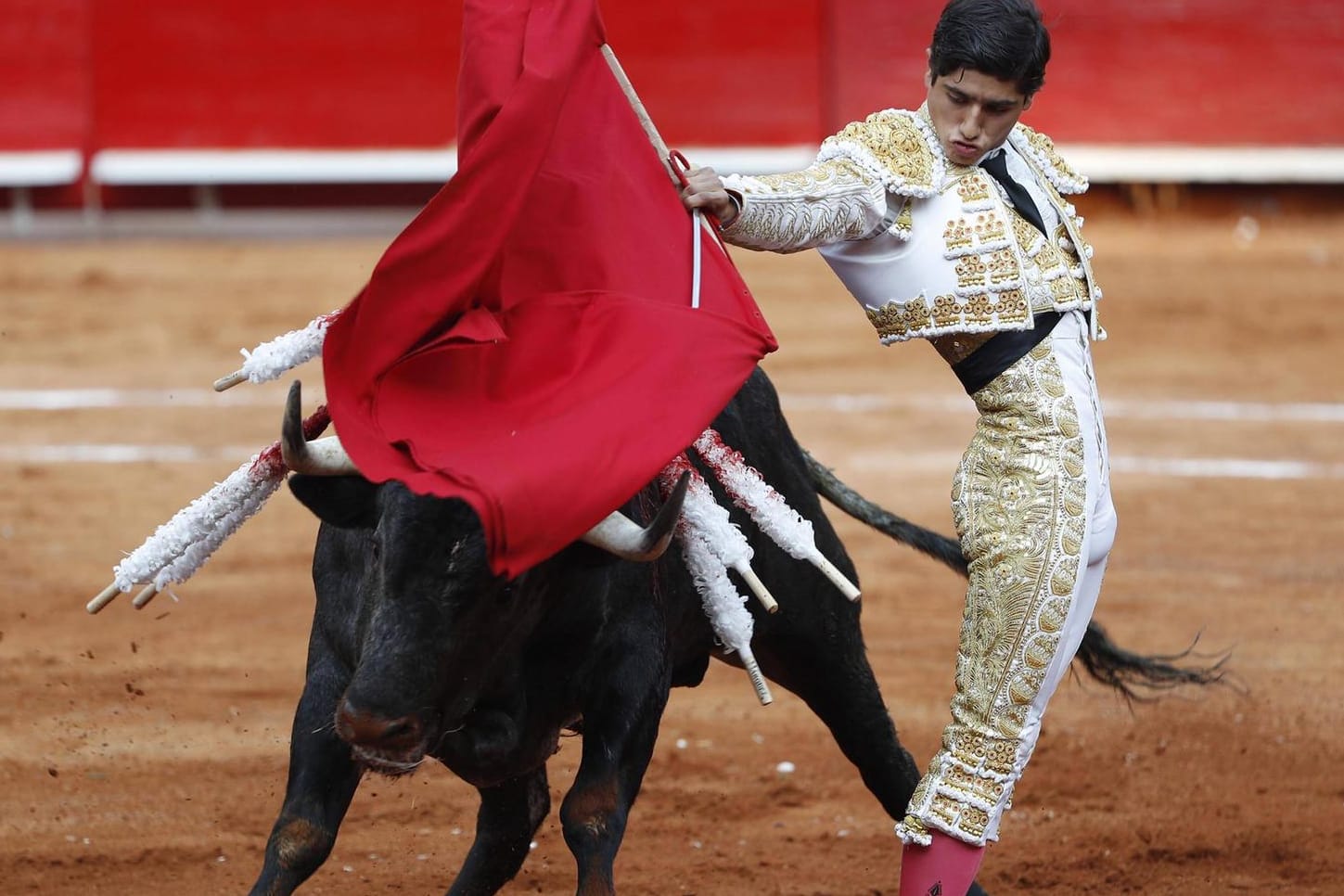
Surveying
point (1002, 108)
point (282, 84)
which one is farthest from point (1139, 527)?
point (282, 84)

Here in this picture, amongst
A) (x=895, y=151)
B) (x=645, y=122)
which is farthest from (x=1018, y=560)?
(x=645, y=122)

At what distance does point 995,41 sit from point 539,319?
0.72m

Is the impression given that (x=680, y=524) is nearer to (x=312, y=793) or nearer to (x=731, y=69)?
(x=312, y=793)

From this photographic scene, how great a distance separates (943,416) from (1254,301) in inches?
106

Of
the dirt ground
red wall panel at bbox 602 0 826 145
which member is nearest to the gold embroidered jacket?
the dirt ground

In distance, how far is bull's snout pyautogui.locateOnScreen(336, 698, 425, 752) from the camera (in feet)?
7.59

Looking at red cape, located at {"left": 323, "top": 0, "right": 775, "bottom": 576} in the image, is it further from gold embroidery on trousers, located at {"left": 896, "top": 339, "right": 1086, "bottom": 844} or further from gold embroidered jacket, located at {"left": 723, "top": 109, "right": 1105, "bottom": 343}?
gold embroidery on trousers, located at {"left": 896, "top": 339, "right": 1086, "bottom": 844}

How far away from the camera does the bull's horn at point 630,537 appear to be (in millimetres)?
2453

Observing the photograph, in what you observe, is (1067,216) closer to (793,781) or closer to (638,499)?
(638,499)

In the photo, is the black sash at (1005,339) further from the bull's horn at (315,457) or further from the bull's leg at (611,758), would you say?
the bull's horn at (315,457)

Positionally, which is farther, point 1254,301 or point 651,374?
point 1254,301

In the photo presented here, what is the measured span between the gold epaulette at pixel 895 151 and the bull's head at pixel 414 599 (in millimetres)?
652

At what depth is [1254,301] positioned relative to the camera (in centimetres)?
984

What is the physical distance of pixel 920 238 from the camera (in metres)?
2.82
